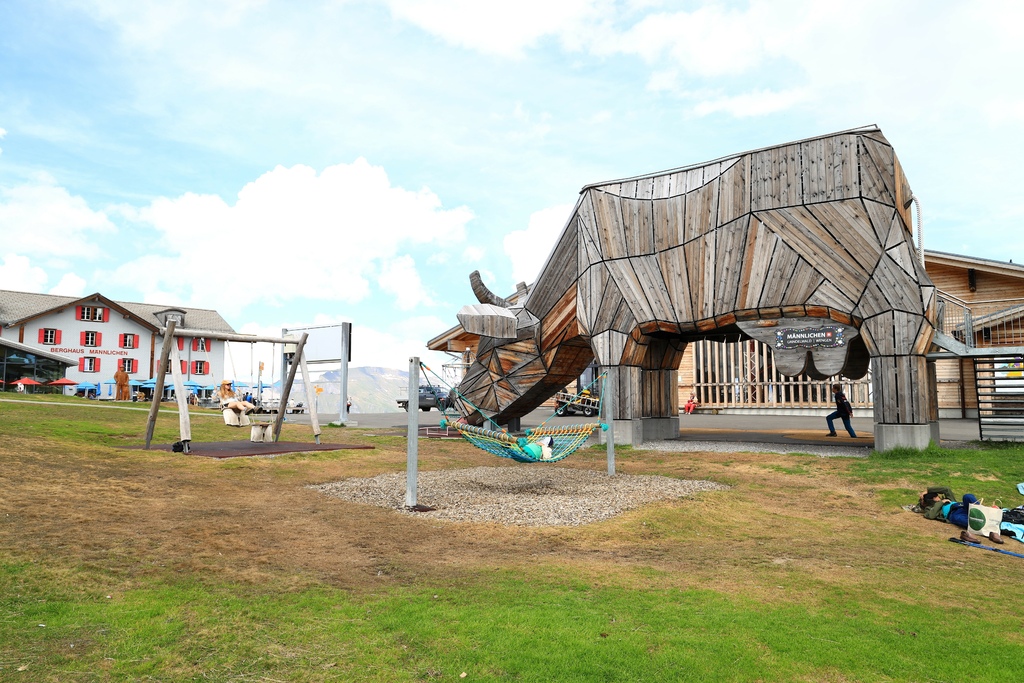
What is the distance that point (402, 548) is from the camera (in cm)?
654

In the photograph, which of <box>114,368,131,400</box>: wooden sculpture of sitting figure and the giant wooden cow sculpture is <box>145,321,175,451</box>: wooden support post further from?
<box>114,368,131,400</box>: wooden sculpture of sitting figure

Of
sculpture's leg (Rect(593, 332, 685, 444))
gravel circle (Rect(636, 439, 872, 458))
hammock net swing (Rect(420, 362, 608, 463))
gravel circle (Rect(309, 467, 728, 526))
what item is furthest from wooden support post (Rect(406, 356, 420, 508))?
gravel circle (Rect(636, 439, 872, 458))

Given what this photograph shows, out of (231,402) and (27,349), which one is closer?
(231,402)

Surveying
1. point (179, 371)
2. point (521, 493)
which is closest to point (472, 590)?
point (521, 493)

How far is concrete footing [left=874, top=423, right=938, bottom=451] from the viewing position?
43.0 ft

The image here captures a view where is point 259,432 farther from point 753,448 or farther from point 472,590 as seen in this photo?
point 753,448

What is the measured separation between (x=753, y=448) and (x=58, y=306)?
44.2 meters

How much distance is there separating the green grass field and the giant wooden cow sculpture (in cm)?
464

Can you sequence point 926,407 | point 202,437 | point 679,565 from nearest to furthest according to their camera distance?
point 679,565
point 926,407
point 202,437

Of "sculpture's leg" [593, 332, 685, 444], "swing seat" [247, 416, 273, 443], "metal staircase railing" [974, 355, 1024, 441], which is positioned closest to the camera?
"metal staircase railing" [974, 355, 1024, 441]

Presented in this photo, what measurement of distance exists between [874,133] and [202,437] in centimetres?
1656

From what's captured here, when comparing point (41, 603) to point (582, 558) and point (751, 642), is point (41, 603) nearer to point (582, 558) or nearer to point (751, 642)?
point (582, 558)

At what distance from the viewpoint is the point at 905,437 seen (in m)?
13.2

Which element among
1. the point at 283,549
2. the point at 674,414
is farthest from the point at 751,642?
the point at 674,414
